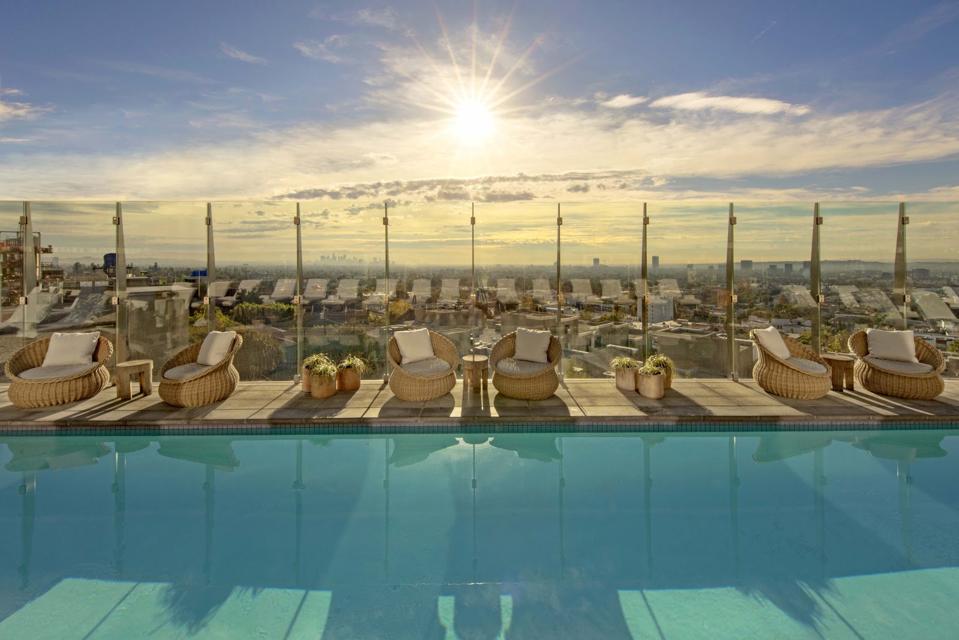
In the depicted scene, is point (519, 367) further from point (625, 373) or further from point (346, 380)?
point (346, 380)

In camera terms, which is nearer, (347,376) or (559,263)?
(347,376)

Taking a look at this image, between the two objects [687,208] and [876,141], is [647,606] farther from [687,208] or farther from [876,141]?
[876,141]

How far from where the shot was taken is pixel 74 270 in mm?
6961

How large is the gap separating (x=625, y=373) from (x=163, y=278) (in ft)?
20.9

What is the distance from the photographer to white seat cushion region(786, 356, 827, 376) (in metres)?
5.84

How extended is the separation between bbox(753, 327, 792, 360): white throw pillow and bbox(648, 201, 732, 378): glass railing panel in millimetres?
613

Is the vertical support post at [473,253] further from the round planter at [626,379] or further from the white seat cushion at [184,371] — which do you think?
the white seat cushion at [184,371]

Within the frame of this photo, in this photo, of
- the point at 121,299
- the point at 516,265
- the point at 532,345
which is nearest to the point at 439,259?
the point at 516,265

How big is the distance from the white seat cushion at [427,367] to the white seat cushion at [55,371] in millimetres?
3702

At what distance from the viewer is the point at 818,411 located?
17.6 ft

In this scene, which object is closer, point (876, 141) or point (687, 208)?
point (687, 208)

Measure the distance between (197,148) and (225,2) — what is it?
248cm

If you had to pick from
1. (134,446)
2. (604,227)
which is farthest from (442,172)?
(134,446)

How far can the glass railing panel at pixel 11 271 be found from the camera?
22.5 feet
